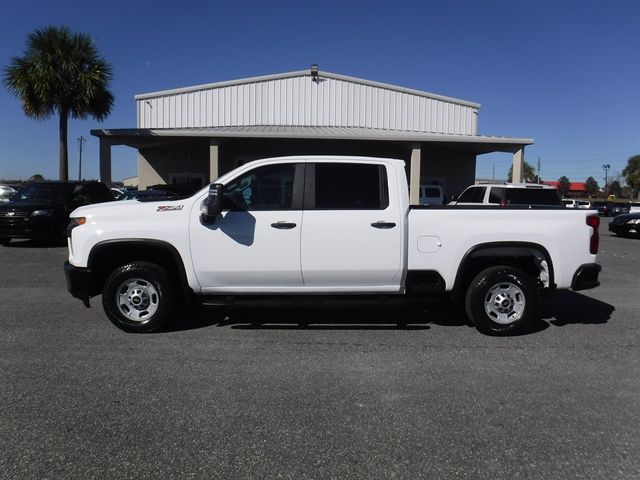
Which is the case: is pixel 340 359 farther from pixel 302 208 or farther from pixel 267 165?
pixel 267 165

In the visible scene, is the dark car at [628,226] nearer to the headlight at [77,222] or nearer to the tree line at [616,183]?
the headlight at [77,222]

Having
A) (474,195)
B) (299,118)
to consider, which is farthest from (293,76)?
(474,195)

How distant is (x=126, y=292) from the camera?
582 cm

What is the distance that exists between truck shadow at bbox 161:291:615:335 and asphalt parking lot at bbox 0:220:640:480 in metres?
0.04

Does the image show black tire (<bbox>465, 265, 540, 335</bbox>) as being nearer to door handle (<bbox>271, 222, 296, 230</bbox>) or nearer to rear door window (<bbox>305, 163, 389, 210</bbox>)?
rear door window (<bbox>305, 163, 389, 210</bbox>)

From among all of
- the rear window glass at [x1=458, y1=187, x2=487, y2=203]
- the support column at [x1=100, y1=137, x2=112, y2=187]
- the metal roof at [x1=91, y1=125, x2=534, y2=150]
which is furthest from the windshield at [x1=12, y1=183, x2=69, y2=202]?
the rear window glass at [x1=458, y1=187, x2=487, y2=203]

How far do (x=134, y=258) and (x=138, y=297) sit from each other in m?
0.47

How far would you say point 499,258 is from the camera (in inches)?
236

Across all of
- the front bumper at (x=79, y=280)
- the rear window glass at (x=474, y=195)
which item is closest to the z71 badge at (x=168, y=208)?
the front bumper at (x=79, y=280)

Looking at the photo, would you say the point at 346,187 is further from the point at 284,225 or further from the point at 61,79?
the point at 61,79

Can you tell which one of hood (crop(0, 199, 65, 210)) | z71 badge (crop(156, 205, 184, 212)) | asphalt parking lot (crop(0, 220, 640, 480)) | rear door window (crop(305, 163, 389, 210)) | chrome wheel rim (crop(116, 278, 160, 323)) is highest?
rear door window (crop(305, 163, 389, 210))

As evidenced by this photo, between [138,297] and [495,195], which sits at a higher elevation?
[495,195]

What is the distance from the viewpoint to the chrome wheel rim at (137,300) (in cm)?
579

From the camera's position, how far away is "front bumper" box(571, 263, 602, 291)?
583 cm
